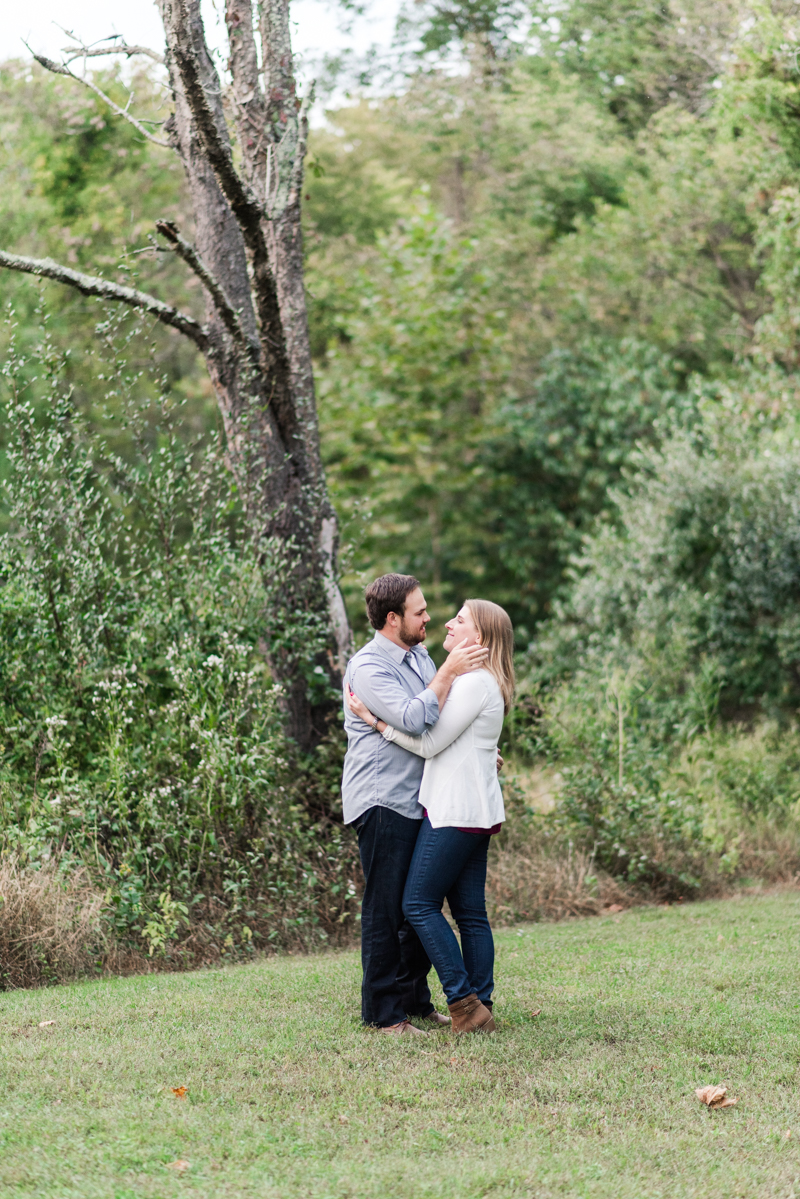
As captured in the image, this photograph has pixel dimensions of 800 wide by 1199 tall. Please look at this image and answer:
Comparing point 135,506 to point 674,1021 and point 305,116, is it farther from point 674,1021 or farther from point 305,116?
point 674,1021

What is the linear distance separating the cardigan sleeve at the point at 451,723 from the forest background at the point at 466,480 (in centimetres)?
234

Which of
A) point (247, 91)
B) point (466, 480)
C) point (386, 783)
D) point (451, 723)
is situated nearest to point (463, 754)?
point (451, 723)

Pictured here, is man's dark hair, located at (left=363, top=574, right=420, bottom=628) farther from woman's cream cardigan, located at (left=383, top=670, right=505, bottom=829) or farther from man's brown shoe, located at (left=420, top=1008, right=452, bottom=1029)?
man's brown shoe, located at (left=420, top=1008, right=452, bottom=1029)

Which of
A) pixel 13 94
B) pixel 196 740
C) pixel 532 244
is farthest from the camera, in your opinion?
pixel 532 244

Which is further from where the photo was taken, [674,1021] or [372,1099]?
[674,1021]

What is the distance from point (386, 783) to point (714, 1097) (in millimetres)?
1622

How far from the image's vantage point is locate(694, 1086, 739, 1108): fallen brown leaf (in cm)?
382

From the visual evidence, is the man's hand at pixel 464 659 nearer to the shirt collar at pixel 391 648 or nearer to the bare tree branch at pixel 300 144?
the shirt collar at pixel 391 648

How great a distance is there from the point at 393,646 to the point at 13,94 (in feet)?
65.1

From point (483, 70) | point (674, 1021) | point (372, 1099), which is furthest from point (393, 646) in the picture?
point (483, 70)

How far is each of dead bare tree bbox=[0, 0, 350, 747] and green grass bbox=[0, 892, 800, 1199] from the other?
2929mm

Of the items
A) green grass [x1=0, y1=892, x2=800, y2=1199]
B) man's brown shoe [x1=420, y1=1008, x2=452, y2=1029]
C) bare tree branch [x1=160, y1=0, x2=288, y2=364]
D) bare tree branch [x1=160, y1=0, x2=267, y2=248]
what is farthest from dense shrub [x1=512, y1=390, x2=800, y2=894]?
bare tree branch [x1=160, y1=0, x2=267, y2=248]

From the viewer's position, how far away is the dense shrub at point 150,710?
6.40 metres

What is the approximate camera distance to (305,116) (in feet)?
26.9
